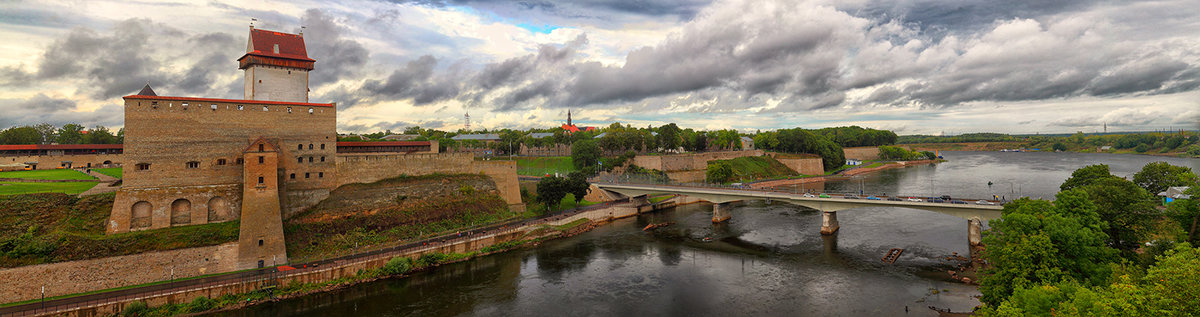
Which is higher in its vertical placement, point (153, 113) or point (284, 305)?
point (153, 113)

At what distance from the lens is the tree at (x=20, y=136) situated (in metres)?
45.7

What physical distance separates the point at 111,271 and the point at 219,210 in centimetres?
648

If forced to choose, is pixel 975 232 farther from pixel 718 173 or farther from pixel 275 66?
pixel 275 66

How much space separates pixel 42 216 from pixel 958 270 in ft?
160

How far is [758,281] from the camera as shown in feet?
91.8

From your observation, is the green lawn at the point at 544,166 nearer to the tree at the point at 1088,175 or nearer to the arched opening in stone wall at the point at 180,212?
the arched opening in stone wall at the point at 180,212

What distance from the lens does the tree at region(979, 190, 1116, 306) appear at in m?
18.0

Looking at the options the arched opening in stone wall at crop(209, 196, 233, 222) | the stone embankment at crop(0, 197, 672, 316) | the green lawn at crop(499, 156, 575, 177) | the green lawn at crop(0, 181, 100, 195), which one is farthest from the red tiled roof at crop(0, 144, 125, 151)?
the green lawn at crop(499, 156, 575, 177)

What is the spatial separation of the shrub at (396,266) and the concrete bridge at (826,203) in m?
26.3

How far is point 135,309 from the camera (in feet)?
72.1

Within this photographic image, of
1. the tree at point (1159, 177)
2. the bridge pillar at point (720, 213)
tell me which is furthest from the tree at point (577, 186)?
the tree at point (1159, 177)

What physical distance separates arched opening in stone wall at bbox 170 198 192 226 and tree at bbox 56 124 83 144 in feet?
120

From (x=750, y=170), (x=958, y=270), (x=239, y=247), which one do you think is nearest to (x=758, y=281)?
(x=958, y=270)

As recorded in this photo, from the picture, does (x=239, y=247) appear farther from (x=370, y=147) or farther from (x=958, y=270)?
(x=958, y=270)
